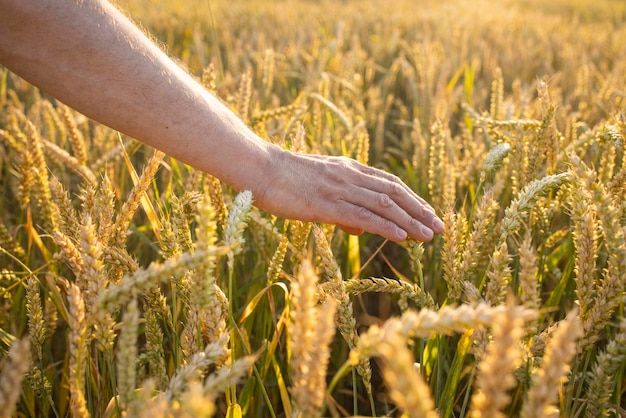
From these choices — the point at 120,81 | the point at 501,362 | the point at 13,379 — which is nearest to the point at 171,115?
the point at 120,81

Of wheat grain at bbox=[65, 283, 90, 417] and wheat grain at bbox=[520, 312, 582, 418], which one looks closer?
wheat grain at bbox=[520, 312, 582, 418]

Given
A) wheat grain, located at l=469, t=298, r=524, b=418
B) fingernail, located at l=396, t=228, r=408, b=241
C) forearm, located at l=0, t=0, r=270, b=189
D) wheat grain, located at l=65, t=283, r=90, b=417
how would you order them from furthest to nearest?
fingernail, located at l=396, t=228, r=408, b=241
forearm, located at l=0, t=0, r=270, b=189
wheat grain, located at l=65, t=283, r=90, b=417
wheat grain, located at l=469, t=298, r=524, b=418

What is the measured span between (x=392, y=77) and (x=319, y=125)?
140 centimetres

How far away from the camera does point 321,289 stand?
86 cm

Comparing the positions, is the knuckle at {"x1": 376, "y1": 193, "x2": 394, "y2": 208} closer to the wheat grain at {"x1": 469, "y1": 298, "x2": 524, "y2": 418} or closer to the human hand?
the human hand

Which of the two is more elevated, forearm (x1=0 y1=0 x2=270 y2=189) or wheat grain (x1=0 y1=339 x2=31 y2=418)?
forearm (x1=0 y1=0 x2=270 y2=189)

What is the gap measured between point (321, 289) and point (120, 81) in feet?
1.73

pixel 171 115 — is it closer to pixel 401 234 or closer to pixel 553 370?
pixel 401 234

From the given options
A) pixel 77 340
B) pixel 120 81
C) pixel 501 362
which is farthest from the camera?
pixel 120 81

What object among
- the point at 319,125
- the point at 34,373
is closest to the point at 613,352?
the point at 34,373

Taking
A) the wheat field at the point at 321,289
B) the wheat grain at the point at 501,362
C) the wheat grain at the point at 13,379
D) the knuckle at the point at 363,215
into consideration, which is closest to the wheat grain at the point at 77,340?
the wheat field at the point at 321,289

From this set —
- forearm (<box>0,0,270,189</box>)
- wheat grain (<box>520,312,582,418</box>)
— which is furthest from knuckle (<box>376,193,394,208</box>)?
wheat grain (<box>520,312,582,418</box>)

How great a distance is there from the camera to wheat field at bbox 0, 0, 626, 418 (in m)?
0.52

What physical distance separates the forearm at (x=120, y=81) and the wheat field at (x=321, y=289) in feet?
0.23
